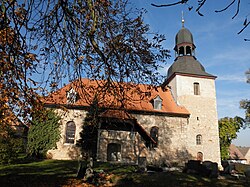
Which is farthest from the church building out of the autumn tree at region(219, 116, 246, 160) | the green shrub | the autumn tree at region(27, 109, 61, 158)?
the autumn tree at region(219, 116, 246, 160)

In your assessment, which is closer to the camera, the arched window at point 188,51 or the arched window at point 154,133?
the arched window at point 154,133

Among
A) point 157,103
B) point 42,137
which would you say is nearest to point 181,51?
point 157,103

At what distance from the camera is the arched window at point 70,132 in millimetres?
21406

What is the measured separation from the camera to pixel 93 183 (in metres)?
10.1

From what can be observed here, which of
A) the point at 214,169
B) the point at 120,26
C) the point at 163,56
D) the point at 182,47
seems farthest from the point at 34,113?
the point at 182,47

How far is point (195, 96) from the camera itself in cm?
2628

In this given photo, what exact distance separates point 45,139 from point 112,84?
52.5 feet

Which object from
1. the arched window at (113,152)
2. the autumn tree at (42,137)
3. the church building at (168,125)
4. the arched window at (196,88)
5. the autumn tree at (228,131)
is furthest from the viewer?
the autumn tree at (228,131)

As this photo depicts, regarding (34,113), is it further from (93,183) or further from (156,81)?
(93,183)

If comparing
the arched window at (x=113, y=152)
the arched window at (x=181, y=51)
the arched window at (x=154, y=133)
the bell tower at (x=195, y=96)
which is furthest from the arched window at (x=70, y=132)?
the arched window at (x=181, y=51)

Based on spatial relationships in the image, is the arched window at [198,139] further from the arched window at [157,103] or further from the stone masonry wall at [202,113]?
the arched window at [157,103]

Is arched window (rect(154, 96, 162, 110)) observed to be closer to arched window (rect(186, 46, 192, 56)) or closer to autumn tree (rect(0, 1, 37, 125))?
arched window (rect(186, 46, 192, 56))

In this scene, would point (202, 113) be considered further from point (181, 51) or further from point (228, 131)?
point (228, 131)

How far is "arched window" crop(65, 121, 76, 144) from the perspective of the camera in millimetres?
21406
